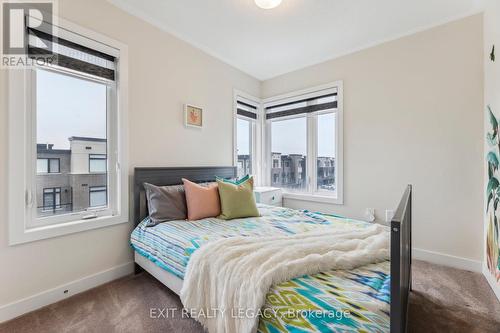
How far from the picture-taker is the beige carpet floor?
1498 millimetres

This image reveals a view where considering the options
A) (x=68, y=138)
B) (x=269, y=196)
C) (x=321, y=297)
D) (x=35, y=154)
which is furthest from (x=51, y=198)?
(x=269, y=196)

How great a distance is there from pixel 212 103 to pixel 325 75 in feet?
5.59

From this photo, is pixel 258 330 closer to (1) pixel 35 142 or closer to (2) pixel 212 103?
(1) pixel 35 142

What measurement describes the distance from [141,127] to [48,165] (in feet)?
2.69

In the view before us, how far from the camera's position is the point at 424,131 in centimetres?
250

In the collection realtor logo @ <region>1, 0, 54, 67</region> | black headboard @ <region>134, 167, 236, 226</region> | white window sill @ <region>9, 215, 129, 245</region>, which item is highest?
realtor logo @ <region>1, 0, 54, 67</region>

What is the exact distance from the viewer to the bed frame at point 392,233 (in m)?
0.79

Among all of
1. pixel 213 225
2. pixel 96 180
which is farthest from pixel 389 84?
pixel 96 180

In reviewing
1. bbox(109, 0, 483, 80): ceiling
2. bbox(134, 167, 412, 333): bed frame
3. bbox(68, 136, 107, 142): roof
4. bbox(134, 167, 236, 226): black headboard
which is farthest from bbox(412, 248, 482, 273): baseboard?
bbox(68, 136, 107, 142): roof

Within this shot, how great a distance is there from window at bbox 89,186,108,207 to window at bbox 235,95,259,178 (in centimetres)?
180

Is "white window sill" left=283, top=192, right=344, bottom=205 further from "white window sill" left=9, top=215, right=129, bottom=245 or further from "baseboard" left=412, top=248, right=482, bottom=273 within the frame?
"white window sill" left=9, top=215, right=129, bottom=245

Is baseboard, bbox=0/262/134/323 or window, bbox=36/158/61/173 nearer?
baseboard, bbox=0/262/134/323

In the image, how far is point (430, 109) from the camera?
2469 millimetres

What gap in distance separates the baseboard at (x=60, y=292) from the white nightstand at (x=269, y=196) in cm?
177
